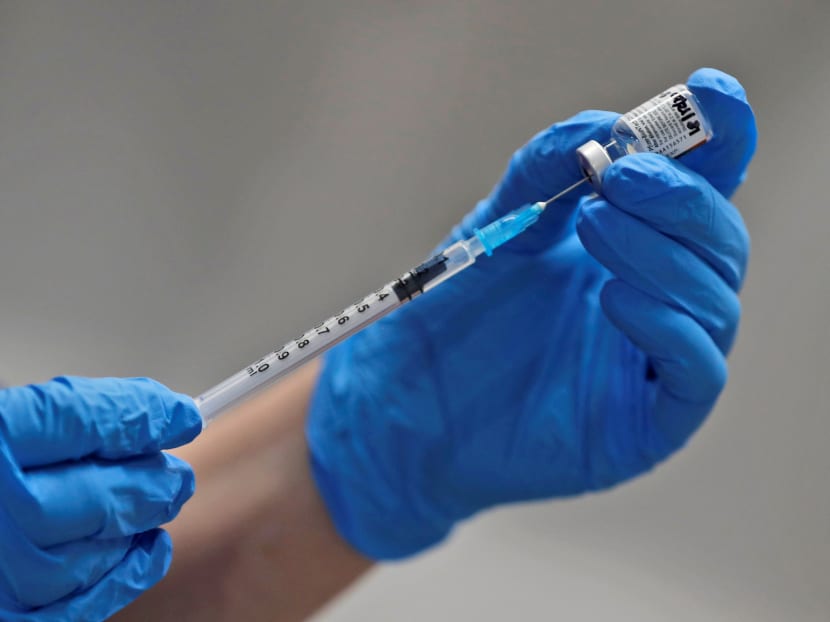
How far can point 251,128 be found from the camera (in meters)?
1.71

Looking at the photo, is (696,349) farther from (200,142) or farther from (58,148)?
(58,148)

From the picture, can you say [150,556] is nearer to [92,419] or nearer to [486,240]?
[92,419]

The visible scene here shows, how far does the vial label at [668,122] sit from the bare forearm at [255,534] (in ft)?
2.33

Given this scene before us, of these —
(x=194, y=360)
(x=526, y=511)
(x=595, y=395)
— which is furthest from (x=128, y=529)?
(x=526, y=511)

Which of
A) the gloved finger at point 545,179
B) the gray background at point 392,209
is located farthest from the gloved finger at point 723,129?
the gray background at point 392,209

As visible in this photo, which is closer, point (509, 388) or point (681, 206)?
point (681, 206)

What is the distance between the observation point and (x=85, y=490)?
815 millimetres

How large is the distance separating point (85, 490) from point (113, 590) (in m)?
0.14

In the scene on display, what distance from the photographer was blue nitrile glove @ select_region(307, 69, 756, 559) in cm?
103

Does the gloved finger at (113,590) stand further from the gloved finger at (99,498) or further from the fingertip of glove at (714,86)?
the fingertip of glove at (714,86)

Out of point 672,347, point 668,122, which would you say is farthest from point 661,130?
point 672,347

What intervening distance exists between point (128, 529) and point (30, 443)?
6.0 inches

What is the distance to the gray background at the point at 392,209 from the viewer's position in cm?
141

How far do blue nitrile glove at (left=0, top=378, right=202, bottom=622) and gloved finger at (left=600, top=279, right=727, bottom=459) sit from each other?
555 mm
